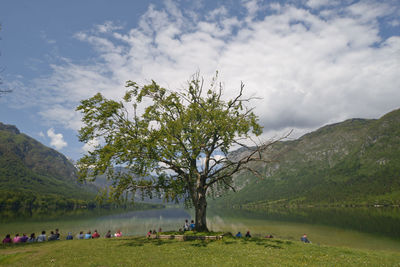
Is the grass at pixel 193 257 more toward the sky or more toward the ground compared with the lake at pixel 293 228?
more toward the sky

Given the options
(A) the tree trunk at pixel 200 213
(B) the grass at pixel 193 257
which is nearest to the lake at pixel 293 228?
(A) the tree trunk at pixel 200 213

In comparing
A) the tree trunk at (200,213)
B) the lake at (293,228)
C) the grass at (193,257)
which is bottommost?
the lake at (293,228)

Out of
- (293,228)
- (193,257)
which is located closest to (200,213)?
(193,257)

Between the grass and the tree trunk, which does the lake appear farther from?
the grass

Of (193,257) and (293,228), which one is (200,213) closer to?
(193,257)

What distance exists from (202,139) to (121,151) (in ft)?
31.2

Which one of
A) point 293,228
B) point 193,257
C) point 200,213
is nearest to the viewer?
point 193,257

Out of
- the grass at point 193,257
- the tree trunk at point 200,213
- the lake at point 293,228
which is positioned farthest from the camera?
the lake at point 293,228

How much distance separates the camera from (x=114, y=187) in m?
27.1

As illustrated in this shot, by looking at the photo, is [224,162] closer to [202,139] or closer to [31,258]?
[202,139]

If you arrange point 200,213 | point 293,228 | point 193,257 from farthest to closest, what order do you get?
point 293,228 < point 200,213 < point 193,257

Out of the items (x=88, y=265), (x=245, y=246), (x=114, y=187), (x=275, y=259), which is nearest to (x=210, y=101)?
(x=114, y=187)

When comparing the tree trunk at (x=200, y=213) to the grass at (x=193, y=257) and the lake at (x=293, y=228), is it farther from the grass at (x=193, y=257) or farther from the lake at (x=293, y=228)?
the lake at (x=293, y=228)

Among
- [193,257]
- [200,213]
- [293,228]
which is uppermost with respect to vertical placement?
[200,213]
